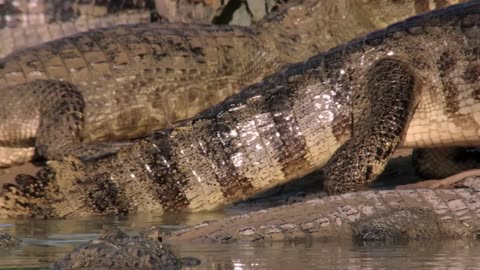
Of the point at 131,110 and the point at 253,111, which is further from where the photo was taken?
the point at 131,110

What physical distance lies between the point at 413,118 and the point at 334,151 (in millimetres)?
498

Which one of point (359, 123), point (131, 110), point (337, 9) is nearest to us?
point (359, 123)

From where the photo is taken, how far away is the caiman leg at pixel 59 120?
35.7 ft

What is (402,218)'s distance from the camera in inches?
277

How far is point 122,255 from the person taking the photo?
601 cm

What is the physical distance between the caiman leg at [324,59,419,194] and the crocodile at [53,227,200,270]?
7.02 ft

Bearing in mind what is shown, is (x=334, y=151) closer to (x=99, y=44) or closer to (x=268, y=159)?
(x=268, y=159)

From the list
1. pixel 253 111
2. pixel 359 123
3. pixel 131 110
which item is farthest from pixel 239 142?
pixel 131 110

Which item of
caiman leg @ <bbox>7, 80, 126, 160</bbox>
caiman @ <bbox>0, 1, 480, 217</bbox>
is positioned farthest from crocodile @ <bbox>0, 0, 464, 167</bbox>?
caiman @ <bbox>0, 1, 480, 217</bbox>

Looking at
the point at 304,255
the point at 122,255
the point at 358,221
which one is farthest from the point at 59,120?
the point at 122,255

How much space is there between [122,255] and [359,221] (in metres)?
1.47

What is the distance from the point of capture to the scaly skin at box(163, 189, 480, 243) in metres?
6.94

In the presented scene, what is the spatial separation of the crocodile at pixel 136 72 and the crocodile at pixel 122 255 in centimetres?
480

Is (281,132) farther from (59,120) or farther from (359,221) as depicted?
(59,120)
